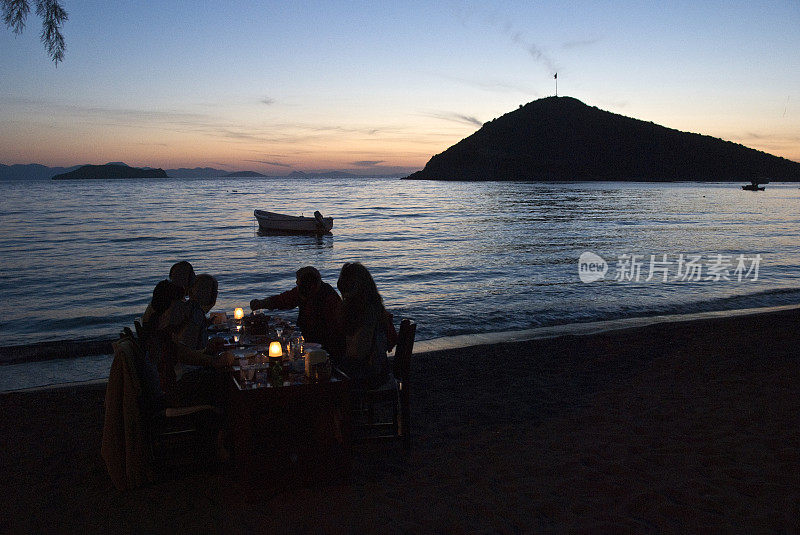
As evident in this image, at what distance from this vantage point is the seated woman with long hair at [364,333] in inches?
182

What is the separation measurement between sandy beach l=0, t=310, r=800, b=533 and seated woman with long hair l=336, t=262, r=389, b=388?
732mm

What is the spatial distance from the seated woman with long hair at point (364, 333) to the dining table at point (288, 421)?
53 centimetres

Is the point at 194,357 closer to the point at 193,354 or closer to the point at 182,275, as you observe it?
the point at 193,354

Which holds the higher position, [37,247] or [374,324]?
[374,324]

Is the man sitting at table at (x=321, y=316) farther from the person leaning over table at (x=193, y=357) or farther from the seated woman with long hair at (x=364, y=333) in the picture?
the person leaning over table at (x=193, y=357)

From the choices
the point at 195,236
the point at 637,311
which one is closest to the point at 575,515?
the point at 637,311

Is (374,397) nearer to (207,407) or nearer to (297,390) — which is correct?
(297,390)

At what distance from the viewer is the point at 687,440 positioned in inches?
191

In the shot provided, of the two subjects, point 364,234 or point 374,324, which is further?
point 364,234

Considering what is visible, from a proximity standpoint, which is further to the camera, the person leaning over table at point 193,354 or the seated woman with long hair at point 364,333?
the seated woman with long hair at point 364,333

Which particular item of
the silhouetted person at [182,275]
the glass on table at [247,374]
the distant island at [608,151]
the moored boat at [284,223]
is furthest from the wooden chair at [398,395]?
the distant island at [608,151]

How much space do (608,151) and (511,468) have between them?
197476mm

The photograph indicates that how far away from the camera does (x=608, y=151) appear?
184000mm

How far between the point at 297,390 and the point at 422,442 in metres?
1.73
